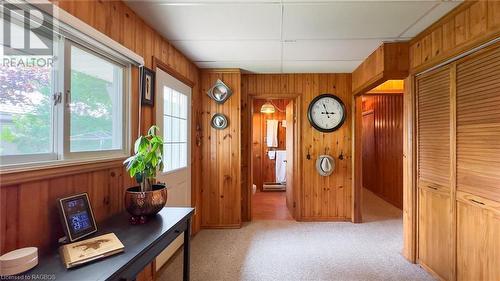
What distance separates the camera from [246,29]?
2219 mm

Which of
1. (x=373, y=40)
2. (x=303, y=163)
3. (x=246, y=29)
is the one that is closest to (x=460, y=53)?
(x=373, y=40)

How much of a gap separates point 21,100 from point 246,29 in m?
1.71

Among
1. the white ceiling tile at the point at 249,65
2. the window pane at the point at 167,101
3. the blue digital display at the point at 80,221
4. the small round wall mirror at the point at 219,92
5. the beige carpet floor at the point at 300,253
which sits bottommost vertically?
the beige carpet floor at the point at 300,253

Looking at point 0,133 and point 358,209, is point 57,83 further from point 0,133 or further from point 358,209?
point 358,209

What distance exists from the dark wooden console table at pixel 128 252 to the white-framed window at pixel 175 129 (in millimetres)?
988

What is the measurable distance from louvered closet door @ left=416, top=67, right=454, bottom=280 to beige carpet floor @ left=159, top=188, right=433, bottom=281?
0.84 ft

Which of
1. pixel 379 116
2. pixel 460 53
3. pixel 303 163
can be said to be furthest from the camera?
pixel 379 116

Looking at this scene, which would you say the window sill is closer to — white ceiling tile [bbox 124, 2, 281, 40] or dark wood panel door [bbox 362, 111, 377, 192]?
white ceiling tile [bbox 124, 2, 281, 40]

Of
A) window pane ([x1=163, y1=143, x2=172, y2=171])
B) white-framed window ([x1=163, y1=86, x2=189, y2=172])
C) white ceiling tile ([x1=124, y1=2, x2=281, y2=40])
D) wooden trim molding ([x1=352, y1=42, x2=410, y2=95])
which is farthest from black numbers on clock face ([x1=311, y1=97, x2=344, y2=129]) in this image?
window pane ([x1=163, y1=143, x2=172, y2=171])

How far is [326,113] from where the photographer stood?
3.73 m

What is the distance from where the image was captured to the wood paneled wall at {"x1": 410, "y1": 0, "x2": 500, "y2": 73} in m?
1.58

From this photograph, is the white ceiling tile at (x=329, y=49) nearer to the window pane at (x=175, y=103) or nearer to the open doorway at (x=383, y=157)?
the window pane at (x=175, y=103)

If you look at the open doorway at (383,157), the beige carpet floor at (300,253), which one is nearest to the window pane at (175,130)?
the beige carpet floor at (300,253)

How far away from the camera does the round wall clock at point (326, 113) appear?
12.2ft
